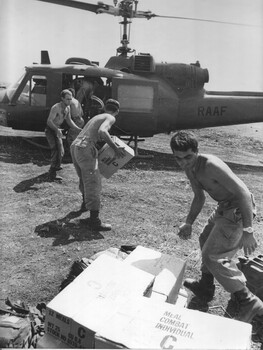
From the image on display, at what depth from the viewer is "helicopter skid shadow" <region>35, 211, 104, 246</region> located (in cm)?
539

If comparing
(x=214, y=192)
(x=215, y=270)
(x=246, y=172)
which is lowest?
(x=246, y=172)

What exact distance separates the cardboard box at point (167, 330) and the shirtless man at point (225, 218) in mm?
1011

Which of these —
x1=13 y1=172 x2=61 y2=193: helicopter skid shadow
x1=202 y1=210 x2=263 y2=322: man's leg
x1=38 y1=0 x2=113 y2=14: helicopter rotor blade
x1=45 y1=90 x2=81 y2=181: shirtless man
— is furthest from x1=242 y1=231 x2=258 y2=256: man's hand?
x1=38 y1=0 x2=113 y2=14: helicopter rotor blade

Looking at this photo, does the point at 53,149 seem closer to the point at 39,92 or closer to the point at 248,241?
the point at 39,92

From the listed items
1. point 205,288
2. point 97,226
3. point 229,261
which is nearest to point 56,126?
point 97,226

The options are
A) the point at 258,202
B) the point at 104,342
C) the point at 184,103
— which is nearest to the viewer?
the point at 104,342

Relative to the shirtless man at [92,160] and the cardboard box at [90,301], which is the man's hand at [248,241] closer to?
the cardboard box at [90,301]

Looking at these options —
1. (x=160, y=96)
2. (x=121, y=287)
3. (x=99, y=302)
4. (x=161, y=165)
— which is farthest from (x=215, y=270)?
(x=160, y=96)

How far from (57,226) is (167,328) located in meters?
3.47

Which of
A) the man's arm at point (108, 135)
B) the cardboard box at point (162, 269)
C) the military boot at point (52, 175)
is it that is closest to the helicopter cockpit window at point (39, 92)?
the military boot at point (52, 175)

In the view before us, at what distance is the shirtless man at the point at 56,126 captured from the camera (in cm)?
787

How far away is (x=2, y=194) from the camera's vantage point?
7.20m

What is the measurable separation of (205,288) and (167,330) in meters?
1.84

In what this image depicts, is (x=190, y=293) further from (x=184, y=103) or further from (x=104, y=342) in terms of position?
(x=184, y=103)
